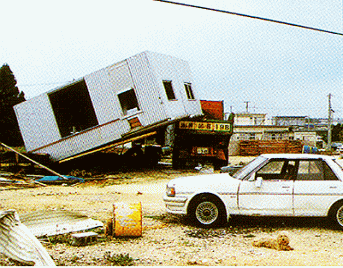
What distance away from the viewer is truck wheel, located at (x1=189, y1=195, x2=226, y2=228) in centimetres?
720

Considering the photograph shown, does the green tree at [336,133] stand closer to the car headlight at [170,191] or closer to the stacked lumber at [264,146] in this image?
the stacked lumber at [264,146]

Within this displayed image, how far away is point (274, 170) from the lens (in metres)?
8.05

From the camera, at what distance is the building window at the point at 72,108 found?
17969 millimetres

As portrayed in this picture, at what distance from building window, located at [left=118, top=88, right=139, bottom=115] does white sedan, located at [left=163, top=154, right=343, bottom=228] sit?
9872mm

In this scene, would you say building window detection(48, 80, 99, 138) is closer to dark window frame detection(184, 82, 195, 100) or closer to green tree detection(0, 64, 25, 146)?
dark window frame detection(184, 82, 195, 100)

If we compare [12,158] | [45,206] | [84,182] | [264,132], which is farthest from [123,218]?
[264,132]

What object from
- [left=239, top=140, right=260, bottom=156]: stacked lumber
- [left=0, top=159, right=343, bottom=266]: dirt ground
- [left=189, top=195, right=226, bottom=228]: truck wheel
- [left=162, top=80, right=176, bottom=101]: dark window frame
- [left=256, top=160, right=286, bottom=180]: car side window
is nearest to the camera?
[left=0, top=159, right=343, bottom=266]: dirt ground

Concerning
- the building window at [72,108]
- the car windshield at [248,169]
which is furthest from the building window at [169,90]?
the car windshield at [248,169]

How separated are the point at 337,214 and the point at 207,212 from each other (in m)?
2.32

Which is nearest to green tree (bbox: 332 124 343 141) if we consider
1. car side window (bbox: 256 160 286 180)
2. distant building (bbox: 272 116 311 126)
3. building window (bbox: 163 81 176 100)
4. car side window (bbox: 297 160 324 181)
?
distant building (bbox: 272 116 311 126)

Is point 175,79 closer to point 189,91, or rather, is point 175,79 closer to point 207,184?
point 189,91

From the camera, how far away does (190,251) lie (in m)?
5.80

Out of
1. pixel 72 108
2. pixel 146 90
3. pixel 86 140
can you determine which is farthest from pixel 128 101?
pixel 72 108

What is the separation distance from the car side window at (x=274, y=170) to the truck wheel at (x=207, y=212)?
46.6 inches
